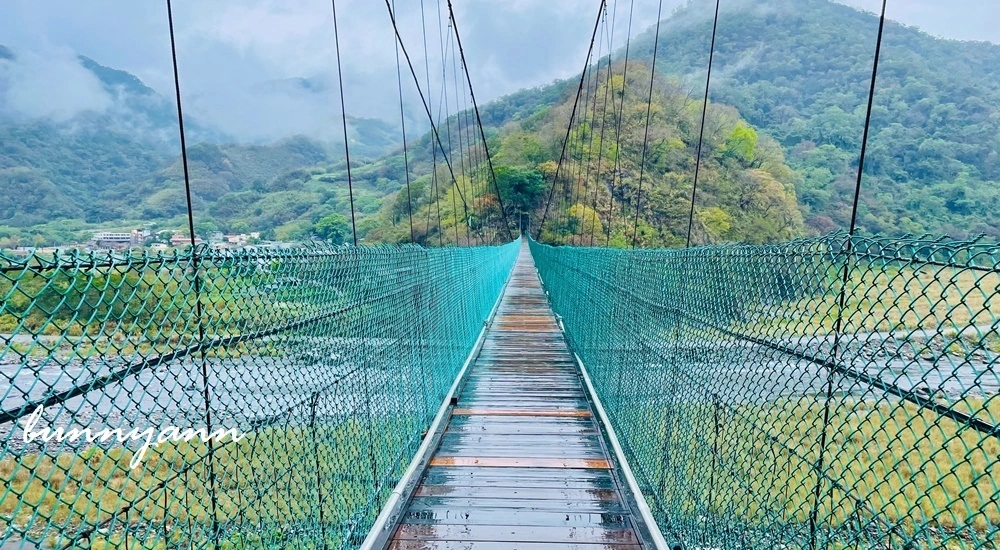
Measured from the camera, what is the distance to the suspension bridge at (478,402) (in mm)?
932

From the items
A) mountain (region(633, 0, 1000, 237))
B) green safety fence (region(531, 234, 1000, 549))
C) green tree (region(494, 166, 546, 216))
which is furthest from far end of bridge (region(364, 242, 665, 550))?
green tree (region(494, 166, 546, 216))

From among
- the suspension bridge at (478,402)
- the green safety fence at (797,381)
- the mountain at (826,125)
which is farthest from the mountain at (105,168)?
the mountain at (826,125)

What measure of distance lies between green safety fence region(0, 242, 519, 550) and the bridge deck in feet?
0.73

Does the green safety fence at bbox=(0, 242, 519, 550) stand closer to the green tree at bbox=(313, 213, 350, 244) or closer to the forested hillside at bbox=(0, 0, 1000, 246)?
the forested hillside at bbox=(0, 0, 1000, 246)

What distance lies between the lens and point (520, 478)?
8.68 ft

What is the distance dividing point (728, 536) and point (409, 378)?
1.55 meters

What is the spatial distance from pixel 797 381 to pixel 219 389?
141cm

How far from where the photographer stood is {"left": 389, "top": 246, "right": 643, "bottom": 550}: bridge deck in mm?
2135

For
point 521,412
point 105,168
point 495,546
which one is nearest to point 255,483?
point 495,546

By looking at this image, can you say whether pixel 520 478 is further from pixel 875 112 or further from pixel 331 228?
pixel 875 112

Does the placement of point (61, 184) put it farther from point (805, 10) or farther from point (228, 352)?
point (805, 10)

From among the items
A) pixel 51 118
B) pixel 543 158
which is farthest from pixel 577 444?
pixel 543 158

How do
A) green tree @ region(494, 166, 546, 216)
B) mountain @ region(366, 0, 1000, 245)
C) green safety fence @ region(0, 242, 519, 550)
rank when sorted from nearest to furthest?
green safety fence @ region(0, 242, 519, 550) < mountain @ region(366, 0, 1000, 245) < green tree @ region(494, 166, 546, 216)

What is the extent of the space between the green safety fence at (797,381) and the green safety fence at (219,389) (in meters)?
1.14
